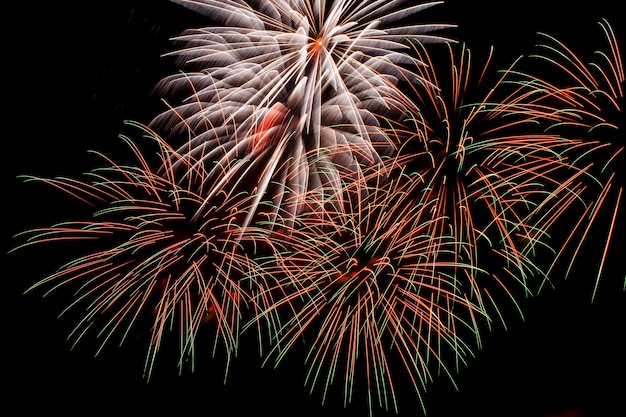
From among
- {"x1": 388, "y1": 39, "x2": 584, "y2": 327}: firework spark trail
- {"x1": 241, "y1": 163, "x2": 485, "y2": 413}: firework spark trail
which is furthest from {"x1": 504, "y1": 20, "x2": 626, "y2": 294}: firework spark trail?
{"x1": 241, "y1": 163, "x2": 485, "y2": 413}: firework spark trail

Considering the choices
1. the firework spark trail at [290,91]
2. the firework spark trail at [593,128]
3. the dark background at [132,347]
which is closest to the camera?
the firework spark trail at [593,128]

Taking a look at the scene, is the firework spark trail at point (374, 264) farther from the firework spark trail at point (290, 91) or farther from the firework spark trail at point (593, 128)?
the firework spark trail at point (593, 128)

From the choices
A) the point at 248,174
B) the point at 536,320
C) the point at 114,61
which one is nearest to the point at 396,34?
the point at 248,174

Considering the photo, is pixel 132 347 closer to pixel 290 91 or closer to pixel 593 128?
pixel 290 91

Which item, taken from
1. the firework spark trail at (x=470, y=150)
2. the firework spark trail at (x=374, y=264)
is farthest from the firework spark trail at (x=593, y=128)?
the firework spark trail at (x=374, y=264)

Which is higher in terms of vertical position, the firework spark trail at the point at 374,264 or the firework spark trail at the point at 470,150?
the firework spark trail at the point at 470,150

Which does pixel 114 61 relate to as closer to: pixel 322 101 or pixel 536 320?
pixel 322 101

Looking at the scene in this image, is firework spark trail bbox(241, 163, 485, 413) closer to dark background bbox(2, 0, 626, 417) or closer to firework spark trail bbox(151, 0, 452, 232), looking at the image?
firework spark trail bbox(151, 0, 452, 232)
